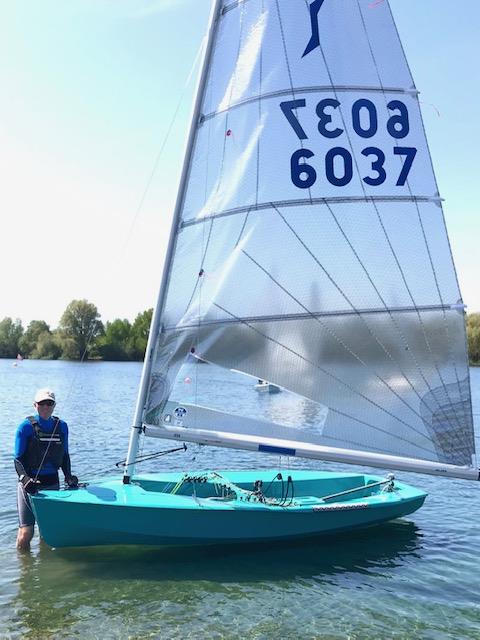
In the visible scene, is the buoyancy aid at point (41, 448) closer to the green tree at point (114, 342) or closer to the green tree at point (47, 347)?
the green tree at point (114, 342)

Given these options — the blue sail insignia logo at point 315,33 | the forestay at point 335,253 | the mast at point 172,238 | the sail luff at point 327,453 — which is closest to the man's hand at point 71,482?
the mast at point 172,238

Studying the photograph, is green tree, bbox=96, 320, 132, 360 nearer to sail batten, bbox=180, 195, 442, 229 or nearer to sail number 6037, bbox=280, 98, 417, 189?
sail batten, bbox=180, 195, 442, 229

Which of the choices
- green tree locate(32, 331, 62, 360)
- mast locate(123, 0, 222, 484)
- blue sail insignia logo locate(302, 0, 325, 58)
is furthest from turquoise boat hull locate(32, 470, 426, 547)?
green tree locate(32, 331, 62, 360)

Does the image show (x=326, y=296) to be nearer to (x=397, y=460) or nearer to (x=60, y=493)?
(x=397, y=460)

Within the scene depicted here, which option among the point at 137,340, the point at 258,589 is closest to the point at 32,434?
the point at 258,589

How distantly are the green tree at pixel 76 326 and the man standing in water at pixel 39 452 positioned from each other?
200ft

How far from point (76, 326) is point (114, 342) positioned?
15.2 feet

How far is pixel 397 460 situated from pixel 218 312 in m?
2.62

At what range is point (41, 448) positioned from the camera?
686cm

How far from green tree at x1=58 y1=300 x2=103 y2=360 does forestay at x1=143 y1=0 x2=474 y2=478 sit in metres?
61.5

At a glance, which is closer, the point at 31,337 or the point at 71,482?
the point at 71,482

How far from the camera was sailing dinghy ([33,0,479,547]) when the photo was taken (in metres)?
6.98

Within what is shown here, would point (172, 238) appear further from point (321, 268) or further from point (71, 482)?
point (71, 482)

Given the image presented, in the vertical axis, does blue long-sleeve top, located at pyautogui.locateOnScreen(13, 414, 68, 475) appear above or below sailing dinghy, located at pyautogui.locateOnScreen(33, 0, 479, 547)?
below
